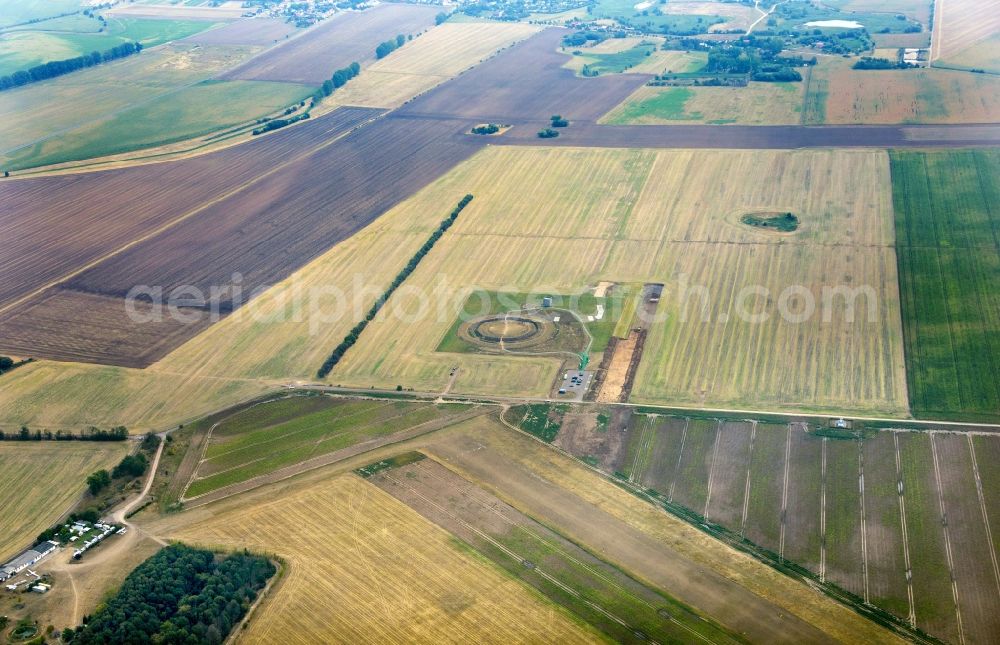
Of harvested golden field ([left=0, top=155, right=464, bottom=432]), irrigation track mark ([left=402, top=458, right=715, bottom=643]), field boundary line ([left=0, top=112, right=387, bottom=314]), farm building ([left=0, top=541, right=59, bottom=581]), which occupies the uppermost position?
field boundary line ([left=0, top=112, right=387, bottom=314])

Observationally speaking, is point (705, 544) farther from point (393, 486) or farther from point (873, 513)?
point (393, 486)

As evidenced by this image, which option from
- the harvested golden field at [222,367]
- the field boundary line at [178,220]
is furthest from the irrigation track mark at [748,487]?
the field boundary line at [178,220]

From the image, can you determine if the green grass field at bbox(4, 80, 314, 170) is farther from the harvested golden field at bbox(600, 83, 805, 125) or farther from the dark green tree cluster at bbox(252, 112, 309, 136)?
the harvested golden field at bbox(600, 83, 805, 125)

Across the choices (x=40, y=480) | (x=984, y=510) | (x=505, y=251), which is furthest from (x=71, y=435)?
(x=984, y=510)

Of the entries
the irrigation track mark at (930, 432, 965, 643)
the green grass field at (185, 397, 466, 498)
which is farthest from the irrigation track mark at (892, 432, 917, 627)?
the green grass field at (185, 397, 466, 498)

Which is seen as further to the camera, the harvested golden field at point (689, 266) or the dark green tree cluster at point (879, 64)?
the dark green tree cluster at point (879, 64)

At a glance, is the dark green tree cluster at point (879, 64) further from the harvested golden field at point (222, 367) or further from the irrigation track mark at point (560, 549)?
the irrigation track mark at point (560, 549)
